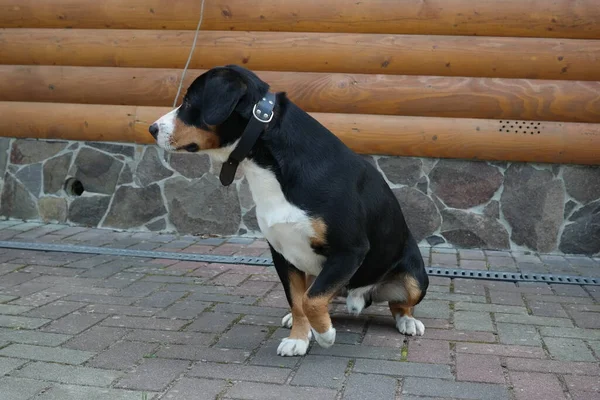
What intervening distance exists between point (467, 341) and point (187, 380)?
1354 mm

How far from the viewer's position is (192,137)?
321cm

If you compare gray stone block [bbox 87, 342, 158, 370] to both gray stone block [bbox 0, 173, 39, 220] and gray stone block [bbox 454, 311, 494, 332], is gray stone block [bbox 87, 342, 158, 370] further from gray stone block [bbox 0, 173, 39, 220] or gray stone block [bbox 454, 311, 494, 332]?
gray stone block [bbox 0, 173, 39, 220]

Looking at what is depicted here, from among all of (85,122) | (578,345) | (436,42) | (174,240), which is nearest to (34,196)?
(85,122)

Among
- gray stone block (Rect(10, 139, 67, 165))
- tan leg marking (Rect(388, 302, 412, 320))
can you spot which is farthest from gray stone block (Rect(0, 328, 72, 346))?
gray stone block (Rect(10, 139, 67, 165))

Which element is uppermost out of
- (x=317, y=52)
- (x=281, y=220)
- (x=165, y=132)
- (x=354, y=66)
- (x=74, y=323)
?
(x=165, y=132)

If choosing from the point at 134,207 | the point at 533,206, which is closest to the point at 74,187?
the point at 134,207

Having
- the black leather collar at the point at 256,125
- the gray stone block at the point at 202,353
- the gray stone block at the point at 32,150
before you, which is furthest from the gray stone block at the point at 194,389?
the gray stone block at the point at 32,150

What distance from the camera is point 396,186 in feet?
18.8

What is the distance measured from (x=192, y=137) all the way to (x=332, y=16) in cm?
286

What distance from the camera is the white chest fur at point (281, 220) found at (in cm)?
321

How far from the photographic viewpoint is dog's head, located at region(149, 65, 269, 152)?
3.11 meters

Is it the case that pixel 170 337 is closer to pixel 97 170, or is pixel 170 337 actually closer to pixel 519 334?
pixel 519 334

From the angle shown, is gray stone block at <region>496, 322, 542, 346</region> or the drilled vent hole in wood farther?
the drilled vent hole in wood

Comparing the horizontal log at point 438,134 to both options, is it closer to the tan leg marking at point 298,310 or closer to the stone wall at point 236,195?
the stone wall at point 236,195
